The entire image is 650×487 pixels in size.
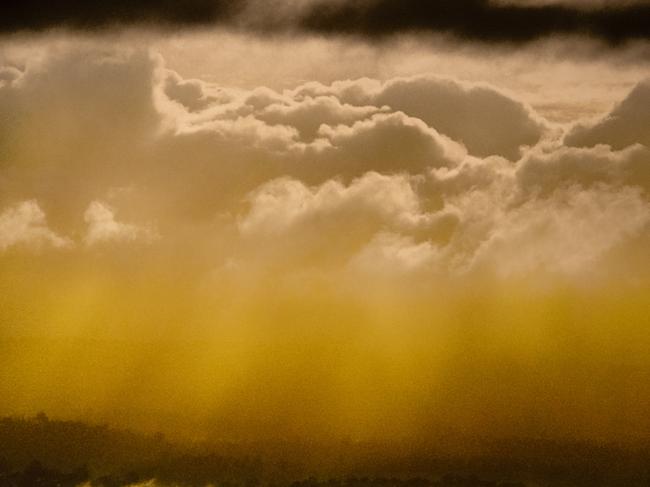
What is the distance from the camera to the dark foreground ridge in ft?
187

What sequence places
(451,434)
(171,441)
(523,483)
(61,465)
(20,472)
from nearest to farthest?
(451,434) < (523,483) < (171,441) < (20,472) < (61,465)

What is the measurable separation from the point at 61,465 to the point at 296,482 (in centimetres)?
2839

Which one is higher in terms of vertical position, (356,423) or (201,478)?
(356,423)

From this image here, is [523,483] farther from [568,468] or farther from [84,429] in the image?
[84,429]

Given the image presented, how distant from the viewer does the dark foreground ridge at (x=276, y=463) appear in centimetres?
5703

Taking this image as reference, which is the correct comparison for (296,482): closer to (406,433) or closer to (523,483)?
(406,433)

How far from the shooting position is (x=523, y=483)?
61.7m

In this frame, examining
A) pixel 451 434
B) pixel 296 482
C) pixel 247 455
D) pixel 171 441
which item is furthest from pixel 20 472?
pixel 451 434

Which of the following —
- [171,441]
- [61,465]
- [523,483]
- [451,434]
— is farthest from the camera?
[61,465]

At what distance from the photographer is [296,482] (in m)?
63.9

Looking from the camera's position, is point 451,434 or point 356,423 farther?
point 356,423

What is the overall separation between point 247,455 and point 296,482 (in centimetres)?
771

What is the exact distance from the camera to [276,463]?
6481 centimetres

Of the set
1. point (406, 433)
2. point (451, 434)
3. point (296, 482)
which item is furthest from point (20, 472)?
point (451, 434)
